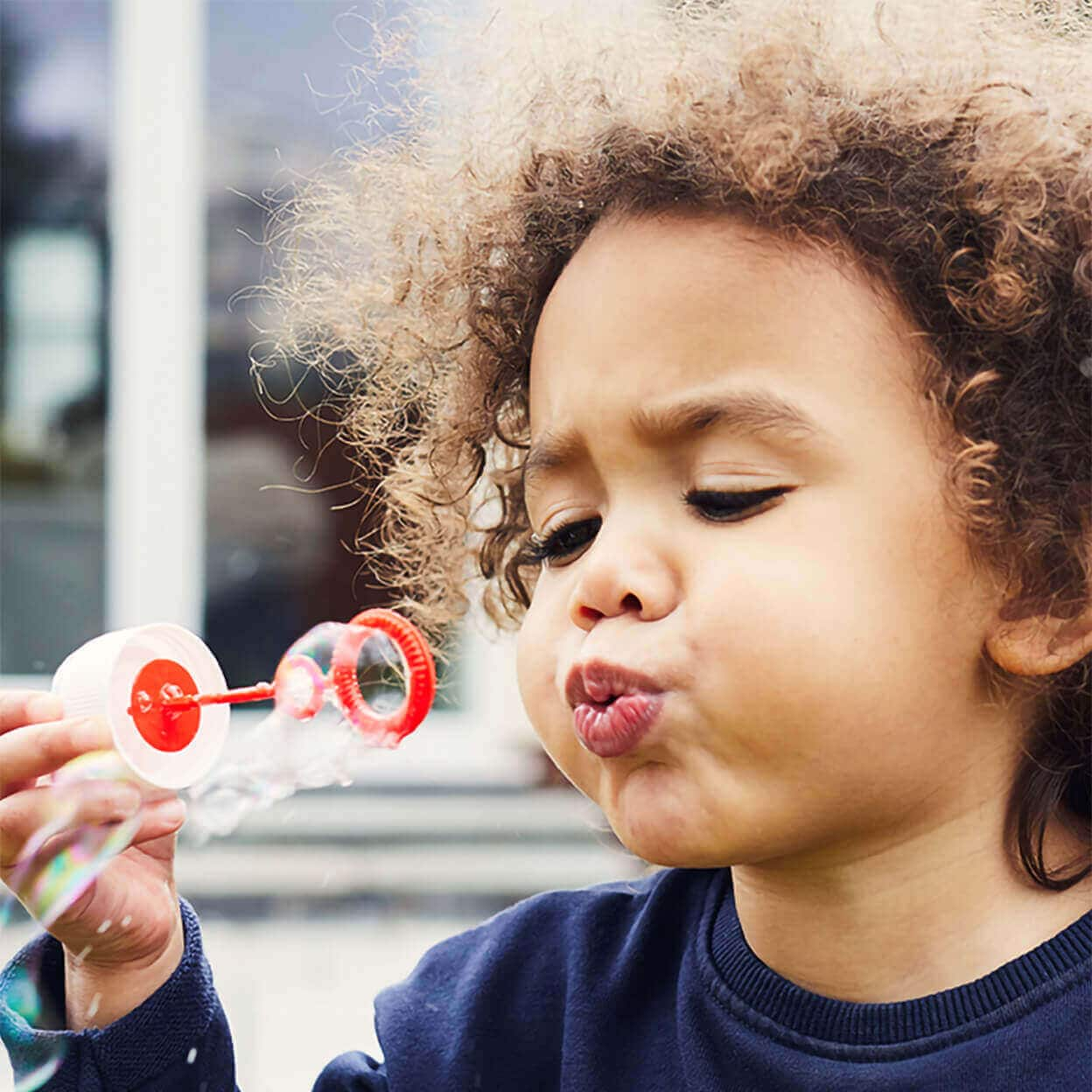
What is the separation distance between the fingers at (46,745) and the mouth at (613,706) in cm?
30

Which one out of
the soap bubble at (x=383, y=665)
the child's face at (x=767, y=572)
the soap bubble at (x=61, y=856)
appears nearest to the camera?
the child's face at (x=767, y=572)

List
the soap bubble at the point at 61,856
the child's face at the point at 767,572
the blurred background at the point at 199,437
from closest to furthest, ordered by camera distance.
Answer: the child's face at the point at 767,572, the soap bubble at the point at 61,856, the blurred background at the point at 199,437

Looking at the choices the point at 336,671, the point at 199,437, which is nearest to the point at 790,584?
the point at 336,671

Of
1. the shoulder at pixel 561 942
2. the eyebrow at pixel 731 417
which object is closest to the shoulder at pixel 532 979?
the shoulder at pixel 561 942

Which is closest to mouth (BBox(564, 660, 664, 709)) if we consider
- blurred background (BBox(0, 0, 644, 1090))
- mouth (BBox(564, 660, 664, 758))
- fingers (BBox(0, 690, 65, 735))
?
Answer: mouth (BBox(564, 660, 664, 758))

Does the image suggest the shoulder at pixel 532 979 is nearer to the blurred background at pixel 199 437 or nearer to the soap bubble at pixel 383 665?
the soap bubble at pixel 383 665

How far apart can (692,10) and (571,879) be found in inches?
101

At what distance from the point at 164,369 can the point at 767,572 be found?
3.00 metres

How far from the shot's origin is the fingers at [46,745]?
3.46ft

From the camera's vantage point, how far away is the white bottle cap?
1058 mm

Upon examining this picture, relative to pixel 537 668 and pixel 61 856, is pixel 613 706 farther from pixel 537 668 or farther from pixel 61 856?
pixel 61 856

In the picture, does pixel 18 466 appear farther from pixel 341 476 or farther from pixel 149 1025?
pixel 149 1025

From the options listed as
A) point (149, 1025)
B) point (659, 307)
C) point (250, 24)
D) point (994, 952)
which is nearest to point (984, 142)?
point (659, 307)

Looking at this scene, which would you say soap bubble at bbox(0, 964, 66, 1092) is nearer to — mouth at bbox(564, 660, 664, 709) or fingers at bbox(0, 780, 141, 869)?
fingers at bbox(0, 780, 141, 869)
